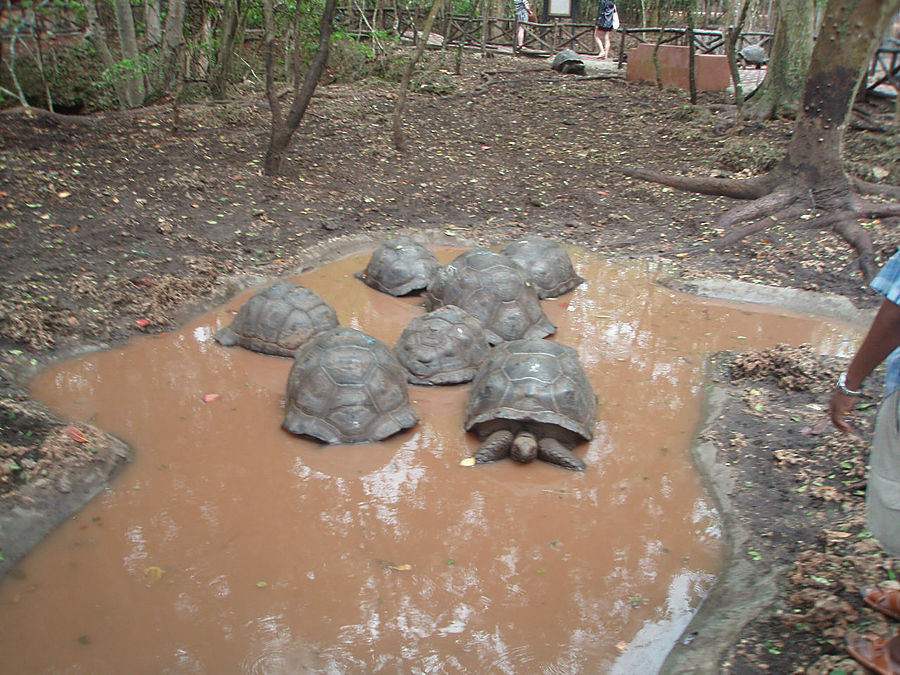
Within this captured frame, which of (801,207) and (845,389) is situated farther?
(801,207)

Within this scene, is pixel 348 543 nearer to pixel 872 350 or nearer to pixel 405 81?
pixel 872 350

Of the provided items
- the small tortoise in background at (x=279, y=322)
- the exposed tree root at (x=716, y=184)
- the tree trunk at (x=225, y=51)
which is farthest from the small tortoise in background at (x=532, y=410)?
the tree trunk at (x=225, y=51)

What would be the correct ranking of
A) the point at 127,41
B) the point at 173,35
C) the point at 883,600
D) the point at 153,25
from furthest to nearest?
1. the point at 153,25
2. the point at 127,41
3. the point at 173,35
4. the point at 883,600

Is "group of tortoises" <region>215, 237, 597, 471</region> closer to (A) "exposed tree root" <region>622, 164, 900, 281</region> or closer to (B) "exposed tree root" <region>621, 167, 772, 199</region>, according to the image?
(A) "exposed tree root" <region>622, 164, 900, 281</region>

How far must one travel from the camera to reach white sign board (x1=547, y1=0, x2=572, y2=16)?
2170 cm

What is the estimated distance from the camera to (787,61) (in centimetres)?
1089

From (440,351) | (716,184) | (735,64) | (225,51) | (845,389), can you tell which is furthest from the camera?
(225,51)

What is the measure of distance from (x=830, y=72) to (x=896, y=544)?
23.8ft

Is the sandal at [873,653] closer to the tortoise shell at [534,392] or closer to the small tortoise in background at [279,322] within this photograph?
the tortoise shell at [534,392]

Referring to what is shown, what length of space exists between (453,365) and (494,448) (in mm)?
1009

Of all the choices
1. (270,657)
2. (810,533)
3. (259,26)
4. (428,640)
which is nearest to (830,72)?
(810,533)

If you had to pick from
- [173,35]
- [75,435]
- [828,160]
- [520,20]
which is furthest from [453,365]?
[520,20]

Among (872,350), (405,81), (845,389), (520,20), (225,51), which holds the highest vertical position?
(520,20)

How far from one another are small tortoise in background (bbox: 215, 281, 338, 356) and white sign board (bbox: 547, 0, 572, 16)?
19377 mm
